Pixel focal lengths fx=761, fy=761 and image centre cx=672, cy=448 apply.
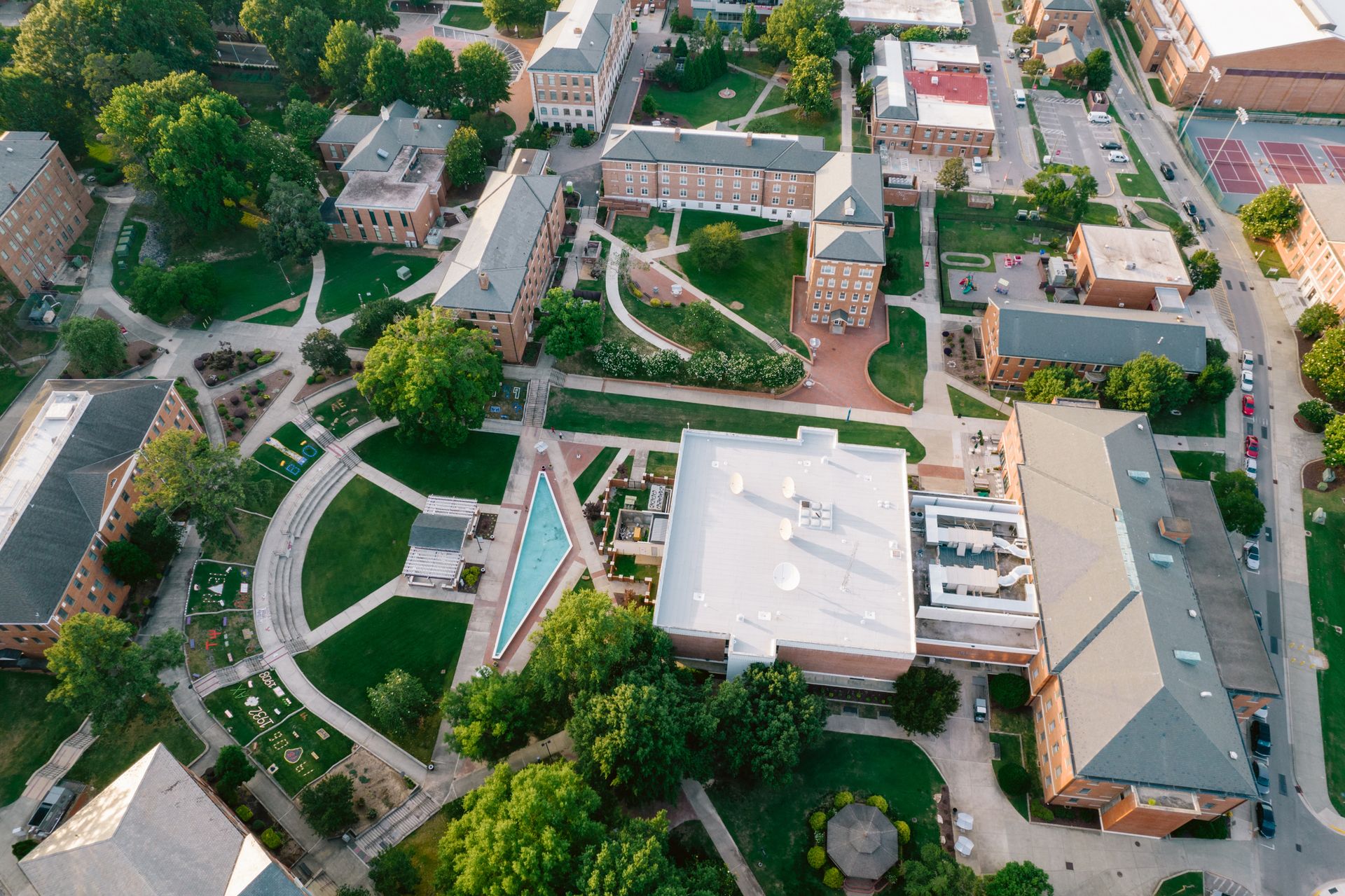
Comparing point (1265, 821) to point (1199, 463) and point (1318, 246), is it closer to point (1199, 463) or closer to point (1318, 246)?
point (1199, 463)

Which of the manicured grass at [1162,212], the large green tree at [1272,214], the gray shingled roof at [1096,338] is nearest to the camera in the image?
the gray shingled roof at [1096,338]

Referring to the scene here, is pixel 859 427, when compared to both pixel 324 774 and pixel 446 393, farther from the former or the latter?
pixel 324 774

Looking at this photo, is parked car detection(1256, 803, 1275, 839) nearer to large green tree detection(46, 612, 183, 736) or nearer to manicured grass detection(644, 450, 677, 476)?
manicured grass detection(644, 450, 677, 476)

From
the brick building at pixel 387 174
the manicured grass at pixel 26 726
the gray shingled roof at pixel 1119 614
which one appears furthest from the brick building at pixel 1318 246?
the manicured grass at pixel 26 726

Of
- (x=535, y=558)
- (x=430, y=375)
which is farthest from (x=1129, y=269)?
(x=430, y=375)

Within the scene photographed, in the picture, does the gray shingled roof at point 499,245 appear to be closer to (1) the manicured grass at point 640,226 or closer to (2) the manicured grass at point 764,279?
(1) the manicured grass at point 640,226

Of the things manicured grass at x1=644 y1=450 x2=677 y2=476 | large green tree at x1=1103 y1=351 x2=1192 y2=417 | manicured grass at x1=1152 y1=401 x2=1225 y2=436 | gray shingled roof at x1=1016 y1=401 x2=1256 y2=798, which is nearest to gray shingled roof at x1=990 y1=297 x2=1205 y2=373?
large green tree at x1=1103 y1=351 x2=1192 y2=417
